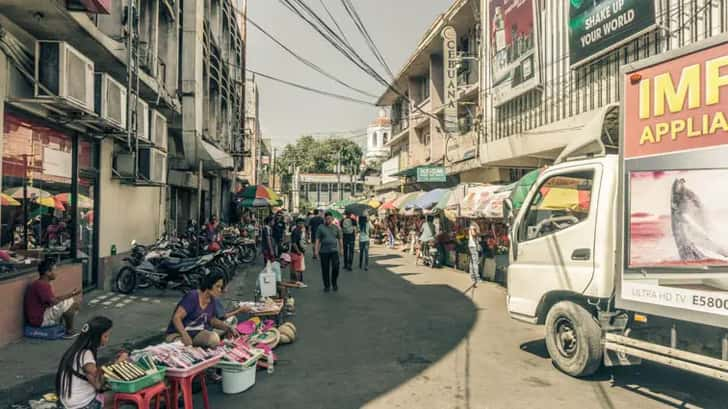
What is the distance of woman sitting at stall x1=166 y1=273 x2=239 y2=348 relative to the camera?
5384 millimetres

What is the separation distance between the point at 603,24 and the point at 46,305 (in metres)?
13.3

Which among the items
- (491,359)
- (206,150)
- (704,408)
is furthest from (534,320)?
(206,150)

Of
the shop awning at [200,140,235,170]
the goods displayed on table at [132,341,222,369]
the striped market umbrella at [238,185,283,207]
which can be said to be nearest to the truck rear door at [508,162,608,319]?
the goods displayed on table at [132,341,222,369]

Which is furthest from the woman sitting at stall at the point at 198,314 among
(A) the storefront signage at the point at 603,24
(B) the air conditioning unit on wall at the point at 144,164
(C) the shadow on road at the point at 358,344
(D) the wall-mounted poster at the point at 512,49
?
(D) the wall-mounted poster at the point at 512,49

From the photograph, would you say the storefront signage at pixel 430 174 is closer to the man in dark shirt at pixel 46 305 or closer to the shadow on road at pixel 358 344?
the shadow on road at pixel 358 344

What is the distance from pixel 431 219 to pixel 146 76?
12959 mm

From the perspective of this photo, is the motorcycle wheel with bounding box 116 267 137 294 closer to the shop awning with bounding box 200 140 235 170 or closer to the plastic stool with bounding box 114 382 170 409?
the shop awning with bounding box 200 140 235 170

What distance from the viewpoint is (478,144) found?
20.6m

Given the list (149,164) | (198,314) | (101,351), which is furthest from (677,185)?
(149,164)

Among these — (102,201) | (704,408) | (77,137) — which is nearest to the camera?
(704,408)

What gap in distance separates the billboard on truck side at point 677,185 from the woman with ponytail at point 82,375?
4841 millimetres

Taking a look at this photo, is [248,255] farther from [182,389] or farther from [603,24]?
[182,389]

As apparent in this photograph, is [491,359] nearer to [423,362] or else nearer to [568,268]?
[423,362]

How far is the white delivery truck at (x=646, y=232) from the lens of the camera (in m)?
4.46
